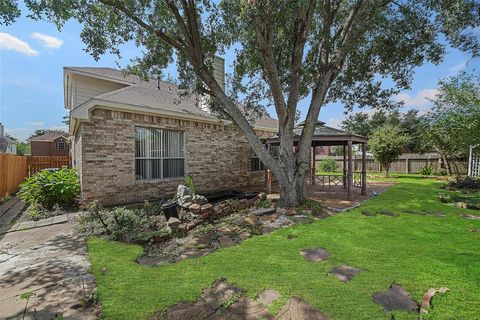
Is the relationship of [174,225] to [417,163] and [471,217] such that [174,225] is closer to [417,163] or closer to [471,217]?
[471,217]

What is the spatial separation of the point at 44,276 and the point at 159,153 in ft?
19.4

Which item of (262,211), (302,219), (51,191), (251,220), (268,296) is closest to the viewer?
(268,296)

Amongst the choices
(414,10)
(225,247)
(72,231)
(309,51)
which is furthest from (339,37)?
(72,231)

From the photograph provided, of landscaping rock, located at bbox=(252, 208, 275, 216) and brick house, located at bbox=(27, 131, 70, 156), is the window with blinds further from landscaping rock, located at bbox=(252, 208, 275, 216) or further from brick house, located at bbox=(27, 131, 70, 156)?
brick house, located at bbox=(27, 131, 70, 156)

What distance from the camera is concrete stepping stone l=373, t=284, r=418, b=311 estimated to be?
2.69 meters

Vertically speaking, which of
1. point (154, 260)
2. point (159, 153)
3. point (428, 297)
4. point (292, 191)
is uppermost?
point (159, 153)

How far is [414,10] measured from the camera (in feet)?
26.7

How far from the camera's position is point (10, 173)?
1091 cm

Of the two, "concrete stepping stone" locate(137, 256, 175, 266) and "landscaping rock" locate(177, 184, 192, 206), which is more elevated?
"landscaping rock" locate(177, 184, 192, 206)

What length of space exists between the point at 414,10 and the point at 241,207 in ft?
28.6

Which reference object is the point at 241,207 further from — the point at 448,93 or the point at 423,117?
the point at 423,117

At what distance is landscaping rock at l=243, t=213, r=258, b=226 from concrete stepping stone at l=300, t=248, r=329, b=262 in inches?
68.5

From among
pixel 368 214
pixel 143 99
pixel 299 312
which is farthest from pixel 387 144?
pixel 299 312

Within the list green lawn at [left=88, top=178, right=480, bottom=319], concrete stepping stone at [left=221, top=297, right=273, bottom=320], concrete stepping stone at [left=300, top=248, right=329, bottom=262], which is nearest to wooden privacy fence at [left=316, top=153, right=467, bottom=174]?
green lawn at [left=88, top=178, right=480, bottom=319]
